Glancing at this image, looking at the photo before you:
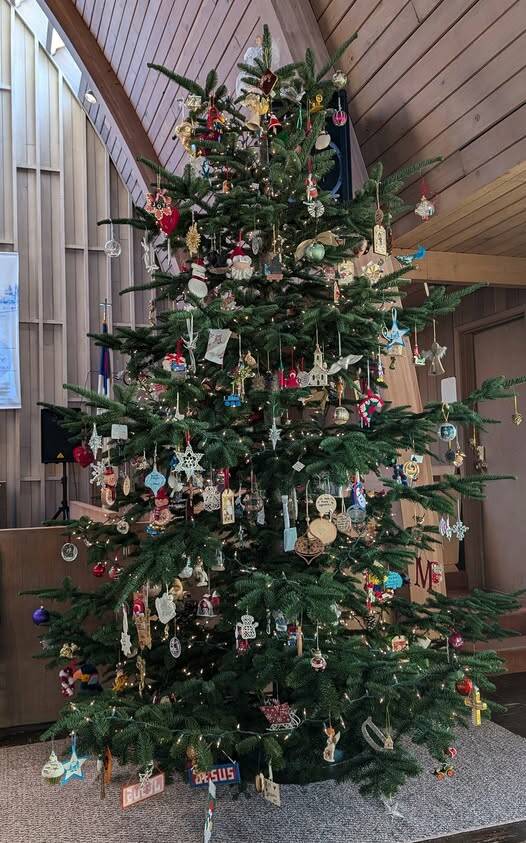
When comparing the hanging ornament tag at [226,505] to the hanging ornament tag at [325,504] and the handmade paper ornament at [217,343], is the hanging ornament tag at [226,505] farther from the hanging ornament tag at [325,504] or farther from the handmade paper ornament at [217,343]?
the handmade paper ornament at [217,343]

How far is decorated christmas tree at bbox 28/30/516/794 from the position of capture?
185 centimetres

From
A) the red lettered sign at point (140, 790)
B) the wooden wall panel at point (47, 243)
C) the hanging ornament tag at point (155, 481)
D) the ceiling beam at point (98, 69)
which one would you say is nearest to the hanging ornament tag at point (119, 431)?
the hanging ornament tag at point (155, 481)

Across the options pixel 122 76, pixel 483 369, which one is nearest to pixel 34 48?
pixel 122 76

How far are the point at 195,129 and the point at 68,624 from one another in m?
1.63

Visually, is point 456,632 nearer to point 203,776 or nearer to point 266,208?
point 203,776

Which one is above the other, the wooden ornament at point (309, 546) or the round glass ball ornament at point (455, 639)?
the wooden ornament at point (309, 546)

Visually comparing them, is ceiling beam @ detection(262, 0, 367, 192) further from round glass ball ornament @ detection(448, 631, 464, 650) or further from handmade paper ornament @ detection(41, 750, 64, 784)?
handmade paper ornament @ detection(41, 750, 64, 784)

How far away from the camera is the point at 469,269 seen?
3.75 metres

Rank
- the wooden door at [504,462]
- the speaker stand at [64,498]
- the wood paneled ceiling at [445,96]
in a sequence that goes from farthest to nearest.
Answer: the speaker stand at [64,498] < the wooden door at [504,462] < the wood paneled ceiling at [445,96]

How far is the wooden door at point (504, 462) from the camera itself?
451cm

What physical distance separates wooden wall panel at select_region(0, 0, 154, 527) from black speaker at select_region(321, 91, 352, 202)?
4.28 meters

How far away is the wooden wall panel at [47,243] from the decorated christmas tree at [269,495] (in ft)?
14.7

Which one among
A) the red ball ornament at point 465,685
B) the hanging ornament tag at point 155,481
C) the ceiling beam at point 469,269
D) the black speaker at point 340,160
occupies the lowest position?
the red ball ornament at point 465,685

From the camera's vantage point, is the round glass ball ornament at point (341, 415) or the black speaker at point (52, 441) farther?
the black speaker at point (52, 441)
